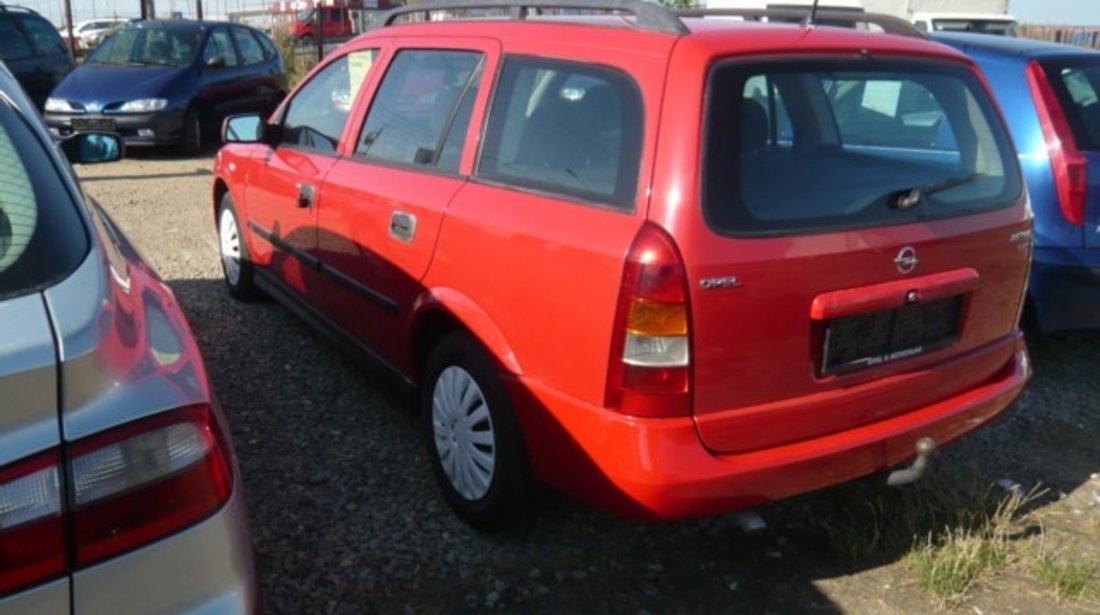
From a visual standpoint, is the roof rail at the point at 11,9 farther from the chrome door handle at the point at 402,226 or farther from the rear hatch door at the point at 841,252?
the rear hatch door at the point at 841,252

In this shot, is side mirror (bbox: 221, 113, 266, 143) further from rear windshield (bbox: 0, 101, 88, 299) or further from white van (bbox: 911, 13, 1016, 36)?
white van (bbox: 911, 13, 1016, 36)

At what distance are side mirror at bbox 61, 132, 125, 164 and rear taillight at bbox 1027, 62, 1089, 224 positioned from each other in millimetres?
4139

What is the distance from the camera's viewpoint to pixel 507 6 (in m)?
3.41

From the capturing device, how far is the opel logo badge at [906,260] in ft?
9.07

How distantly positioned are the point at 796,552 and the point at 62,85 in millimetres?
10665

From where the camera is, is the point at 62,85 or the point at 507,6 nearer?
the point at 507,6

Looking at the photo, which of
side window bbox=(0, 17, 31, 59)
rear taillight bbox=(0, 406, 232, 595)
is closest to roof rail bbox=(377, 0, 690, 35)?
rear taillight bbox=(0, 406, 232, 595)

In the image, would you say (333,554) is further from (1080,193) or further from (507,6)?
(1080,193)

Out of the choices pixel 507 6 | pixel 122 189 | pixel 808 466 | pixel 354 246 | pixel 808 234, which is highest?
pixel 507 6

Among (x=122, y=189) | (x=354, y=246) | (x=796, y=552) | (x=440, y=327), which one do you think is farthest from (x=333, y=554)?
(x=122, y=189)

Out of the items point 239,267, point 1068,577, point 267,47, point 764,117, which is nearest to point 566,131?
point 764,117

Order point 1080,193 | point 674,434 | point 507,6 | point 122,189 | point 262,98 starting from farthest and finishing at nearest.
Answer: point 262,98 → point 122,189 → point 1080,193 → point 507,6 → point 674,434

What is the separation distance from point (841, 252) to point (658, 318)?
1.94 ft

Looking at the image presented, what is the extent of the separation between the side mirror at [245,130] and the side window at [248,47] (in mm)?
8119
